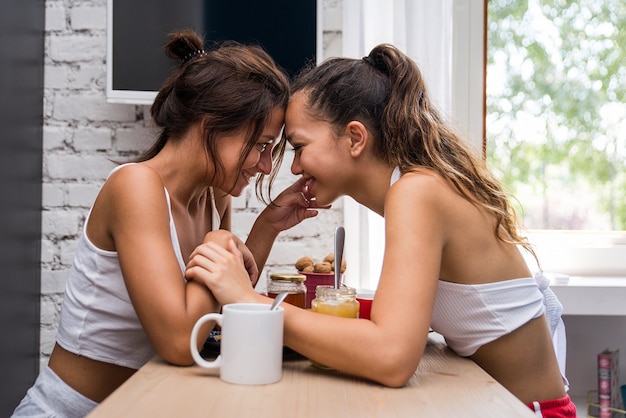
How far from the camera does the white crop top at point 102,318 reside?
1.21 m

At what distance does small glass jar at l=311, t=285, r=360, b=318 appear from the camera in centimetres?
103

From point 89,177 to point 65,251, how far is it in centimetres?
24

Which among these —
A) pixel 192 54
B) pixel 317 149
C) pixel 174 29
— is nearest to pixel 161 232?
pixel 317 149

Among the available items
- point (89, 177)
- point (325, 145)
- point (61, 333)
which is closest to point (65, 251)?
point (89, 177)

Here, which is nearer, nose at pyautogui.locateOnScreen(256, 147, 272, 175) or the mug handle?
the mug handle

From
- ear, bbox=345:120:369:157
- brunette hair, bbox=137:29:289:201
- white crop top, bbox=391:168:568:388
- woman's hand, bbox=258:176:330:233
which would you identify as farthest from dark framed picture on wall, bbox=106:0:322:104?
white crop top, bbox=391:168:568:388

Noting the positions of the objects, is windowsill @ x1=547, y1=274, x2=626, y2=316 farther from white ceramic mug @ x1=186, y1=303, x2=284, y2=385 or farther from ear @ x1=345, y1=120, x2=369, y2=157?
white ceramic mug @ x1=186, y1=303, x2=284, y2=385

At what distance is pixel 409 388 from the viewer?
898 millimetres

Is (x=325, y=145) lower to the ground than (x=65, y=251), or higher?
higher

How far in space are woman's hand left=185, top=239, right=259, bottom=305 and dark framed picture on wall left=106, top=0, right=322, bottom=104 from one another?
1.12m

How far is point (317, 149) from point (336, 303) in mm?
349

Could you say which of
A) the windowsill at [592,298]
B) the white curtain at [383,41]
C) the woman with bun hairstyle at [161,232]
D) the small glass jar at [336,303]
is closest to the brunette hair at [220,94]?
the woman with bun hairstyle at [161,232]

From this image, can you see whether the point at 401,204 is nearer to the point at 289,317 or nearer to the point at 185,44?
the point at 289,317

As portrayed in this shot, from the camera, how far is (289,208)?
1.59 meters
